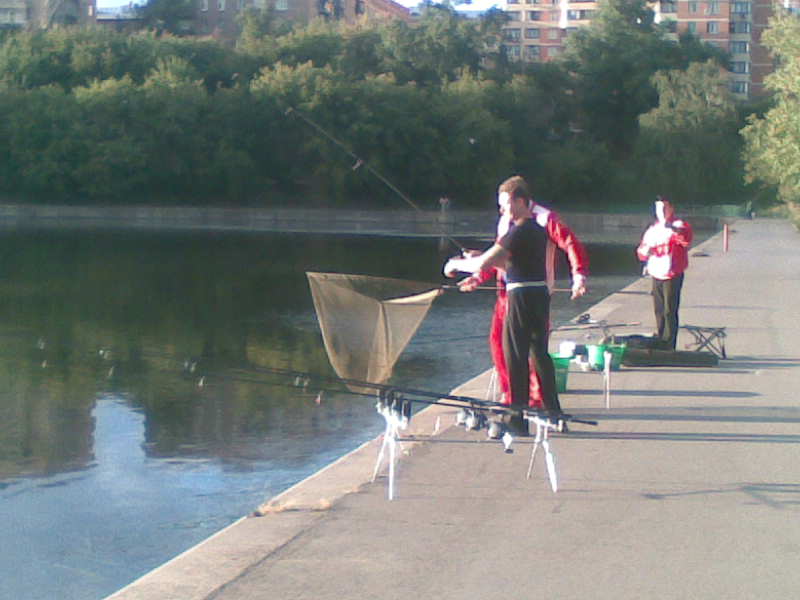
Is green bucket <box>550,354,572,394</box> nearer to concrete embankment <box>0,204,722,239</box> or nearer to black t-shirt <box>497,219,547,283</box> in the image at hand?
black t-shirt <box>497,219,547,283</box>

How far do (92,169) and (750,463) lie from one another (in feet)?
216

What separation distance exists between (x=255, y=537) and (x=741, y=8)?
455 ft

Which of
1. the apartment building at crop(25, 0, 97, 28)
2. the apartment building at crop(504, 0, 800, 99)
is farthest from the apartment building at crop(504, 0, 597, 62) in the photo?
the apartment building at crop(25, 0, 97, 28)

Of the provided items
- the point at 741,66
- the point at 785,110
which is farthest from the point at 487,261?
the point at 741,66

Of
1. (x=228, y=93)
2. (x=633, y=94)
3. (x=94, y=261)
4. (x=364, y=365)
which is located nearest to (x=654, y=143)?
(x=633, y=94)

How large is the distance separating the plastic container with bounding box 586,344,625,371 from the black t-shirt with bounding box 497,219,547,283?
361cm

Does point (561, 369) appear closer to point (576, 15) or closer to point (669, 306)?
point (669, 306)

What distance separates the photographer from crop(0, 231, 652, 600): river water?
292 inches

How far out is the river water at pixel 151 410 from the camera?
7.41m

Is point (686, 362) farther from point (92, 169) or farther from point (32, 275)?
point (92, 169)

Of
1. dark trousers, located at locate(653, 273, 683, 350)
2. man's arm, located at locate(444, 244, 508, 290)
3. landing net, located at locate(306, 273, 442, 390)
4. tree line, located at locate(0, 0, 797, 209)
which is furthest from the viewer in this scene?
tree line, located at locate(0, 0, 797, 209)

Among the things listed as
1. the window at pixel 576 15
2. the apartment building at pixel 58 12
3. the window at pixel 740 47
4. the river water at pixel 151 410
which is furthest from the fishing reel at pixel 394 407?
the window at pixel 576 15

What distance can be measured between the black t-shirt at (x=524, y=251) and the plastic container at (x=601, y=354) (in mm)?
3608

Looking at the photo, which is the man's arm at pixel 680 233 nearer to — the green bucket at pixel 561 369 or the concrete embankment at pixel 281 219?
the green bucket at pixel 561 369
